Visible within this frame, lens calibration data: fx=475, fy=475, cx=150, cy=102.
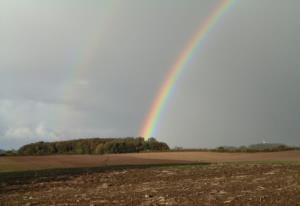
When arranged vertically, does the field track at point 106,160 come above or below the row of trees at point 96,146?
below

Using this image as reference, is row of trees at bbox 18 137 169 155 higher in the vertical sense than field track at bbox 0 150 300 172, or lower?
higher

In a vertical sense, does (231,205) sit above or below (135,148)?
below

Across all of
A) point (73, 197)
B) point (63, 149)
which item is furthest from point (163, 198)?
point (63, 149)

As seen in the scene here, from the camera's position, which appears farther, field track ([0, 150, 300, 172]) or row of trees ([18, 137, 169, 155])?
row of trees ([18, 137, 169, 155])

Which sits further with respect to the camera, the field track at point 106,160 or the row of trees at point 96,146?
the row of trees at point 96,146

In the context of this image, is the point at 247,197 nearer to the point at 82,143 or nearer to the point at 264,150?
the point at 264,150

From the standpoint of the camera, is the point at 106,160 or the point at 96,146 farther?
the point at 96,146

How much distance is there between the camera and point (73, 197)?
23516mm

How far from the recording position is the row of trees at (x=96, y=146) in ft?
395

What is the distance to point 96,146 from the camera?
5079 inches

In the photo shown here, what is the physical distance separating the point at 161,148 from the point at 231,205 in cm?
10240

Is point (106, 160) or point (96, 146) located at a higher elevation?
point (96, 146)

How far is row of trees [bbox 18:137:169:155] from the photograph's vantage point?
120 metres

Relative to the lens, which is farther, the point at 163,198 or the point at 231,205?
the point at 163,198
